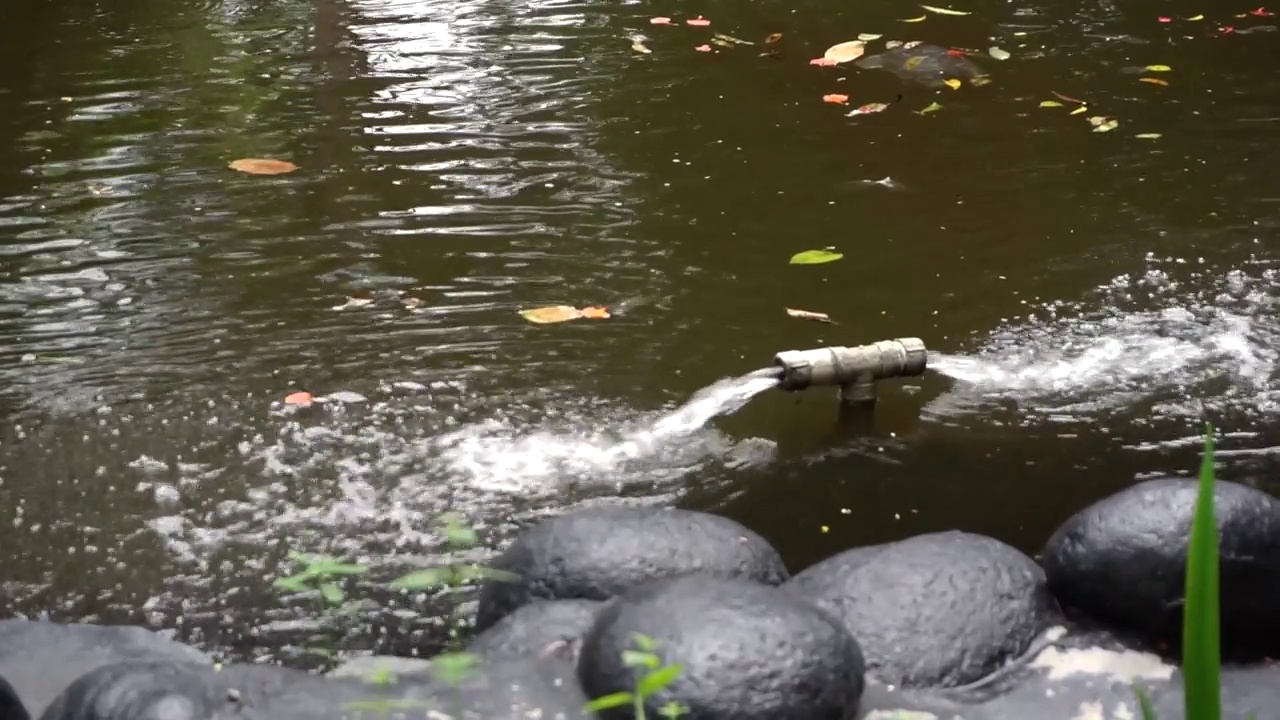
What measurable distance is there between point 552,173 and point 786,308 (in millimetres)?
1683

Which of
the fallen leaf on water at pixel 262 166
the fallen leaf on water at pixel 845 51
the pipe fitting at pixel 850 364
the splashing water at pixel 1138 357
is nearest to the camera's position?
the pipe fitting at pixel 850 364

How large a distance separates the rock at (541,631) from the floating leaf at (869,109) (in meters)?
4.42

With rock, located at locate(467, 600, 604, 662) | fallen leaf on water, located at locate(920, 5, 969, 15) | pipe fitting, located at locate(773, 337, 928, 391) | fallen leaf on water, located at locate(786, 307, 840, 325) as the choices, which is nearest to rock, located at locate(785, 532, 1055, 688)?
rock, located at locate(467, 600, 604, 662)

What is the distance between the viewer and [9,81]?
7.60 m

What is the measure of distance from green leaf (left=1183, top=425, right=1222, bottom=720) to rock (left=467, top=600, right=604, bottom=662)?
71.9 inches

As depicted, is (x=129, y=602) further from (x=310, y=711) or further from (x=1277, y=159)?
(x=1277, y=159)

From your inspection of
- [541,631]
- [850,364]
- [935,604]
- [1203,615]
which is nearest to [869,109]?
[850,364]

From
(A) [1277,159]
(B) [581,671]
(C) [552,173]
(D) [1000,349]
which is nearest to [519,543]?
(B) [581,671]

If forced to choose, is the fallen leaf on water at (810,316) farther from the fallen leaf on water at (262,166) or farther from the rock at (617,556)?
the fallen leaf on water at (262,166)

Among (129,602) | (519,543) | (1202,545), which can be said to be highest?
(1202,545)

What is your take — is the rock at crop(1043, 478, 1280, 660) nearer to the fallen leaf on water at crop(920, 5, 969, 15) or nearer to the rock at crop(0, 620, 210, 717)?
the rock at crop(0, 620, 210, 717)

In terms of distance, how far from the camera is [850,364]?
4.05 metres

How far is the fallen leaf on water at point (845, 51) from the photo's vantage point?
793 centimetres


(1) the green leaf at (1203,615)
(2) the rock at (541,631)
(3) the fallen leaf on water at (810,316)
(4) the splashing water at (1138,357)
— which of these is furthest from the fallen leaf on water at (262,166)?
(1) the green leaf at (1203,615)
